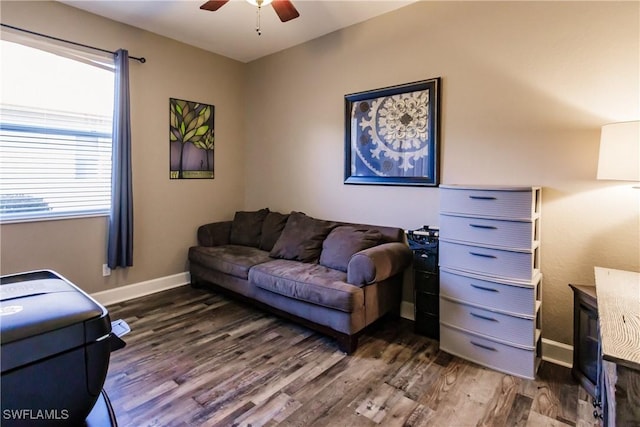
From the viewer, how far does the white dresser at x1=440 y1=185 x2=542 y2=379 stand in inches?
84.7

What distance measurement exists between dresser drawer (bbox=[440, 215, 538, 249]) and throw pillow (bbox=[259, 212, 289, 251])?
1816 mm

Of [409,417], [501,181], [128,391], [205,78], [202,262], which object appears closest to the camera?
[409,417]

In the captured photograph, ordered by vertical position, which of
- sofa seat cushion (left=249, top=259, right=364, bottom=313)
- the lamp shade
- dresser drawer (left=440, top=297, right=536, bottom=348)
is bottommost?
dresser drawer (left=440, top=297, right=536, bottom=348)

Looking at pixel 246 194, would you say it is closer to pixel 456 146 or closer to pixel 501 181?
pixel 456 146

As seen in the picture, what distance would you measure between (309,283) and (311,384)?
2.38 ft

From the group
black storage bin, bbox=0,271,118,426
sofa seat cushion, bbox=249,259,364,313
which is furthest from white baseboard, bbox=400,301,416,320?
black storage bin, bbox=0,271,118,426

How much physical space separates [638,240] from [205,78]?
13.8 feet

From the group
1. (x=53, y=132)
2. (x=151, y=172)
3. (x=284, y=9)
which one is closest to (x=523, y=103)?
(x=284, y=9)

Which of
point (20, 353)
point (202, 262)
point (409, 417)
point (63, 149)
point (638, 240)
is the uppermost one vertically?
point (63, 149)

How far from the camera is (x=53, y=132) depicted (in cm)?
300

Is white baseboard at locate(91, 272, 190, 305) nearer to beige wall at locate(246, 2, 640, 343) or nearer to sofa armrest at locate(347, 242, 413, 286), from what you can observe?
beige wall at locate(246, 2, 640, 343)

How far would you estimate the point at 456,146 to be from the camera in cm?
280

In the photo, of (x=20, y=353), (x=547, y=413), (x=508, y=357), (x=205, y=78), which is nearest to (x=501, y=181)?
(x=508, y=357)

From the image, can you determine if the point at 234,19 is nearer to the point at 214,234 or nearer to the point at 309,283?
the point at 214,234
